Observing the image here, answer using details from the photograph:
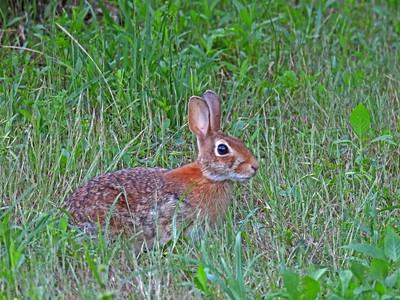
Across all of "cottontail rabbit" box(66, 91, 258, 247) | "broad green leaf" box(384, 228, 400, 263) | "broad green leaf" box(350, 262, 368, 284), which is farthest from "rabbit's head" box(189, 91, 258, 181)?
"broad green leaf" box(350, 262, 368, 284)

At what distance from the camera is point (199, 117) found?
6.08 m

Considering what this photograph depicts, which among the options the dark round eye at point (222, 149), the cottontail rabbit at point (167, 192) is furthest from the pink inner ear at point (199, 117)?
the dark round eye at point (222, 149)

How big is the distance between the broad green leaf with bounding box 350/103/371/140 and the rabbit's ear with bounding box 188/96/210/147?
2.90ft

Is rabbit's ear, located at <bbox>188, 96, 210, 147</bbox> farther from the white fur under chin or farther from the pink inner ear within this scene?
the white fur under chin

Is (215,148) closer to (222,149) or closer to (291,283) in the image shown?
(222,149)

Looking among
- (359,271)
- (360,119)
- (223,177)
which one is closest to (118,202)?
(223,177)

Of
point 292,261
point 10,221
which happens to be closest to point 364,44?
point 292,261

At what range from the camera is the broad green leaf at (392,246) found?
4.68m

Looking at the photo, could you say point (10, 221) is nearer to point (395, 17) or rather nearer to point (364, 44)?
point (364, 44)

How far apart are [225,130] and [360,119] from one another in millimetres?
1158

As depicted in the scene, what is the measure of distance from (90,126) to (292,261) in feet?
6.20

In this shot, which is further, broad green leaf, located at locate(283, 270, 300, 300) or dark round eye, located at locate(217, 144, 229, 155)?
dark round eye, located at locate(217, 144, 229, 155)

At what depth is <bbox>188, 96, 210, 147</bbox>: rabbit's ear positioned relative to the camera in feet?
19.8

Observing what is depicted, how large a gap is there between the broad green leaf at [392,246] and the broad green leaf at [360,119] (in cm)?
141
